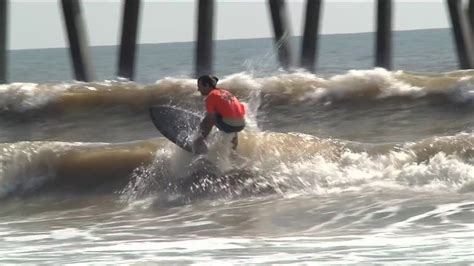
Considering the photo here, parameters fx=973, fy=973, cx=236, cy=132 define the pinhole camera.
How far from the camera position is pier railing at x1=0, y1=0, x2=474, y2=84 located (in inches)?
572

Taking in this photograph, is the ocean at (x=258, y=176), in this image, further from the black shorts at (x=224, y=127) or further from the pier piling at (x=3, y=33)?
the pier piling at (x=3, y=33)

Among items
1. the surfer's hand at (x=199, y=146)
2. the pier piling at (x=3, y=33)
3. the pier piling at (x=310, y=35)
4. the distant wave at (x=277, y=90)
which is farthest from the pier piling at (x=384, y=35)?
the surfer's hand at (x=199, y=146)

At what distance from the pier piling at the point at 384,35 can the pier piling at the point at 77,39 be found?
178 inches

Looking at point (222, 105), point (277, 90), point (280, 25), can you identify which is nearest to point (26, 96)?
point (277, 90)

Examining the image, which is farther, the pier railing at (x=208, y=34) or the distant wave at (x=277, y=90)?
the distant wave at (x=277, y=90)

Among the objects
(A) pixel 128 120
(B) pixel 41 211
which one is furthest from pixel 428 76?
(B) pixel 41 211

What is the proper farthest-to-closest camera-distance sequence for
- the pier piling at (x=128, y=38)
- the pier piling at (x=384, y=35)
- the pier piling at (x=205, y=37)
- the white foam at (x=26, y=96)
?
1. the white foam at (x=26, y=96)
2. the pier piling at (x=384, y=35)
3. the pier piling at (x=128, y=38)
4. the pier piling at (x=205, y=37)

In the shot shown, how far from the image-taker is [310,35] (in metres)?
15.0

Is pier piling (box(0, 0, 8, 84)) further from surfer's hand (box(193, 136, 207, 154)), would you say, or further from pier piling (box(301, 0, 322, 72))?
surfer's hand (box(193, 136, 207, 154))

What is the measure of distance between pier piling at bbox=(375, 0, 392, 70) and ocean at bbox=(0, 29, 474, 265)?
24 centimetres

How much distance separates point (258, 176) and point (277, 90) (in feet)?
18.4

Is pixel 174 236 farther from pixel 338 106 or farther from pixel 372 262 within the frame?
pixel 338 106

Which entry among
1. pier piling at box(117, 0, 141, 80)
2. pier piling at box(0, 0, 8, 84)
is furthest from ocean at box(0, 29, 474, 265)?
pier piling at box(0, 0, 8, 84)

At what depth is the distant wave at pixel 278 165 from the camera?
9.61 metres
